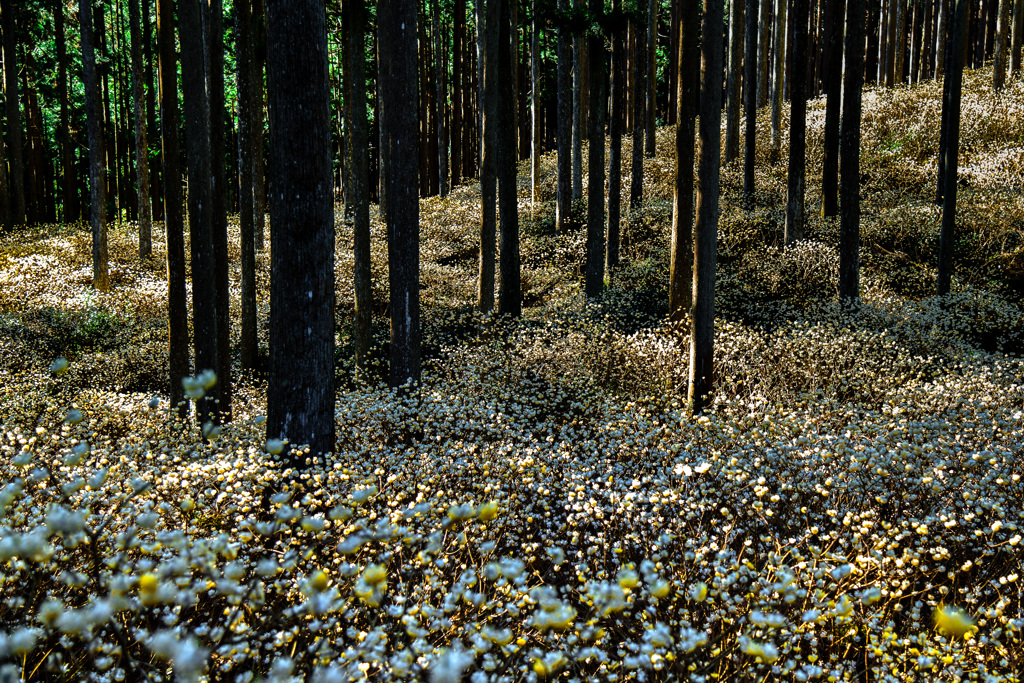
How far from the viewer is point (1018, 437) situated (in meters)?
6.27

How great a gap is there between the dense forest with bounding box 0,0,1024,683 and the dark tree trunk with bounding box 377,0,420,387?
6cm

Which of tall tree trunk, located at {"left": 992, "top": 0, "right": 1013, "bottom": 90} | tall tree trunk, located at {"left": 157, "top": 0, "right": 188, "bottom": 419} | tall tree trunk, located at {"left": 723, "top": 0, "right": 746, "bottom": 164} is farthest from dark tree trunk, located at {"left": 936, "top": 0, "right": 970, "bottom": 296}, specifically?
tall tree trunk, located at {"left": 992, "top": 0, "right": 1013, "bottom": 90}

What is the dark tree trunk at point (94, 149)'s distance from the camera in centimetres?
1556

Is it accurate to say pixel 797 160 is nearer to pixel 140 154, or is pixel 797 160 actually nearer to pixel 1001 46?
pixel 1001 46

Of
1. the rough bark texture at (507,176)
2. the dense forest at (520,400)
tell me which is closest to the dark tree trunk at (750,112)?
the dense forest at (520,400)

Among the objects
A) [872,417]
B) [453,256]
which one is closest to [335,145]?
[453,256]

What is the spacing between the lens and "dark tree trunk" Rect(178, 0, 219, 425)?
25.4 feet

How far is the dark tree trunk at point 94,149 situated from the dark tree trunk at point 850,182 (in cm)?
1693

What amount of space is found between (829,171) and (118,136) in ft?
98.4

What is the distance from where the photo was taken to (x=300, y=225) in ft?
18.2

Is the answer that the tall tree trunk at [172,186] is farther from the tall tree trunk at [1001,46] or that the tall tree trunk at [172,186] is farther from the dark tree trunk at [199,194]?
the tall tree trunk at [1001,46]

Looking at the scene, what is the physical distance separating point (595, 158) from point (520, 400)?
6.52 metres

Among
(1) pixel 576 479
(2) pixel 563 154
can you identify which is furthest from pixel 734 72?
(1) pixel 576 479

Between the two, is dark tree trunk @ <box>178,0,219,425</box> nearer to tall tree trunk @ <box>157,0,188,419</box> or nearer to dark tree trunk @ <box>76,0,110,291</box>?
tall tree trunk @ <box>157,0,188,419</box>
